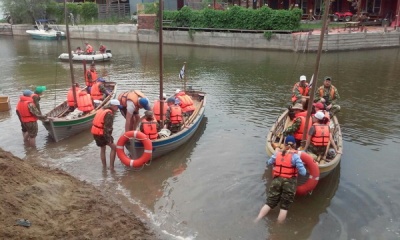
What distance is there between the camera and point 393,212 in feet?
29.3

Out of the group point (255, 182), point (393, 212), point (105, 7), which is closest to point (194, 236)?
point (255, 182)

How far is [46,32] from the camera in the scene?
4459 centimetres

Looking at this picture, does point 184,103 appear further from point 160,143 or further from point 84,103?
point 84,103

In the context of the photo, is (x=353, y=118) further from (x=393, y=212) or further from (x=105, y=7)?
(x=105, y=7)

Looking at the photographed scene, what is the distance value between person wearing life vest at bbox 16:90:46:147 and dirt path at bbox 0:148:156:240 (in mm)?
3538

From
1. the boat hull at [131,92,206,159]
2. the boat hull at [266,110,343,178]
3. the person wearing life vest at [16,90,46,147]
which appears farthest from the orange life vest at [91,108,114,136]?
the boat hull at [266,110,343,178]

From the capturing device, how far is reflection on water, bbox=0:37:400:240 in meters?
8.55

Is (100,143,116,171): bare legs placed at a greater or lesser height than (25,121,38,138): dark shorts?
lesser

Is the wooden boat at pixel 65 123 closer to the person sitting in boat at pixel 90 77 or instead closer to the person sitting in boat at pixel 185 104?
the person sitting in boat at pixel 90 77

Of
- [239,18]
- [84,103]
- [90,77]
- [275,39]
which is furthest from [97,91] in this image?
[239,18]

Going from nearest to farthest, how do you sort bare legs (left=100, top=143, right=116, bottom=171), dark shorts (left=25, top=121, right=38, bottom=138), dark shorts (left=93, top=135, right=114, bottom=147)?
dark shorts (left=93, top=135, right=114, bottom=147)
bare legs (left=100, top=143, right=116, bottom=171)
dark shorts (left=25, top=121, right=38, bottom=138)

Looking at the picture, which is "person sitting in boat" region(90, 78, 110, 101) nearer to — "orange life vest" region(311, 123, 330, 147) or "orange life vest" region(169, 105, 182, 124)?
"orange life vest" region(169, 105, 182, 124)

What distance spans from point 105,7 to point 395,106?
1623 inches

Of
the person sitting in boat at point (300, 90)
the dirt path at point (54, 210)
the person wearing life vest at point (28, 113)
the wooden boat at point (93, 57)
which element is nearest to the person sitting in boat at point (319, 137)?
the person sitting in boat at point (300, 90)
